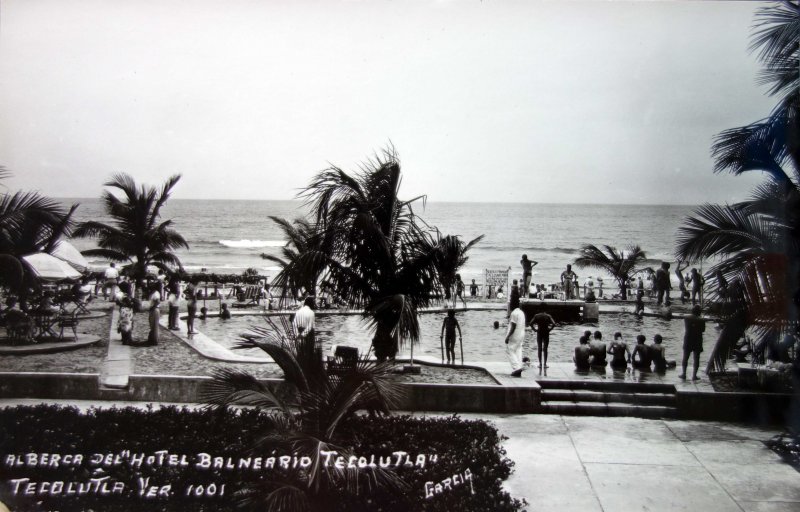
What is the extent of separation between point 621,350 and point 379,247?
11.8 feet

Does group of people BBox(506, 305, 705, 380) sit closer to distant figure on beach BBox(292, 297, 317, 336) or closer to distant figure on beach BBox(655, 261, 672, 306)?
distant figure on beach BBox(655, 261, 672, 306)

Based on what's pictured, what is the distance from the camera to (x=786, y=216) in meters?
5.46

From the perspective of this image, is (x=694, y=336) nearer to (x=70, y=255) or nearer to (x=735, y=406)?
(x=735, y=406)

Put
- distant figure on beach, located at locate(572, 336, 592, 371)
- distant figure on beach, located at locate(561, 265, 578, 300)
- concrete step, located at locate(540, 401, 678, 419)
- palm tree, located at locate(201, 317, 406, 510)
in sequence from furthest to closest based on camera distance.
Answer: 1. distant figure on beach, located at locate(561, 265, 578, 300)
2. distant figure on beach, located at locate(572, 336, 592, 371)
3. concrete step, located at locate(540, 401, 678, 419)
4. palm tree, located at locate(201, 317, 406, 510)

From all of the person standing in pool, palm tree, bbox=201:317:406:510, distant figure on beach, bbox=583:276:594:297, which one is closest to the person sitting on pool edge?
distant figure on beach, bbox=583:276:594:297

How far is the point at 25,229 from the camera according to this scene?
6164mm

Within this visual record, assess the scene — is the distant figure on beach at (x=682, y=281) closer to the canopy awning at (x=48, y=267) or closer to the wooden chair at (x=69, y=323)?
the canopy awning at (x=48, y=267)

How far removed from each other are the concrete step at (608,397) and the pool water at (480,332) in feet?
3.18

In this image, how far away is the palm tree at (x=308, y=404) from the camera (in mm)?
4047

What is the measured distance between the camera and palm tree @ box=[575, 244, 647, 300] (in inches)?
312

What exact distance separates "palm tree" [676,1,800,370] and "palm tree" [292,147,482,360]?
275 centimetres
